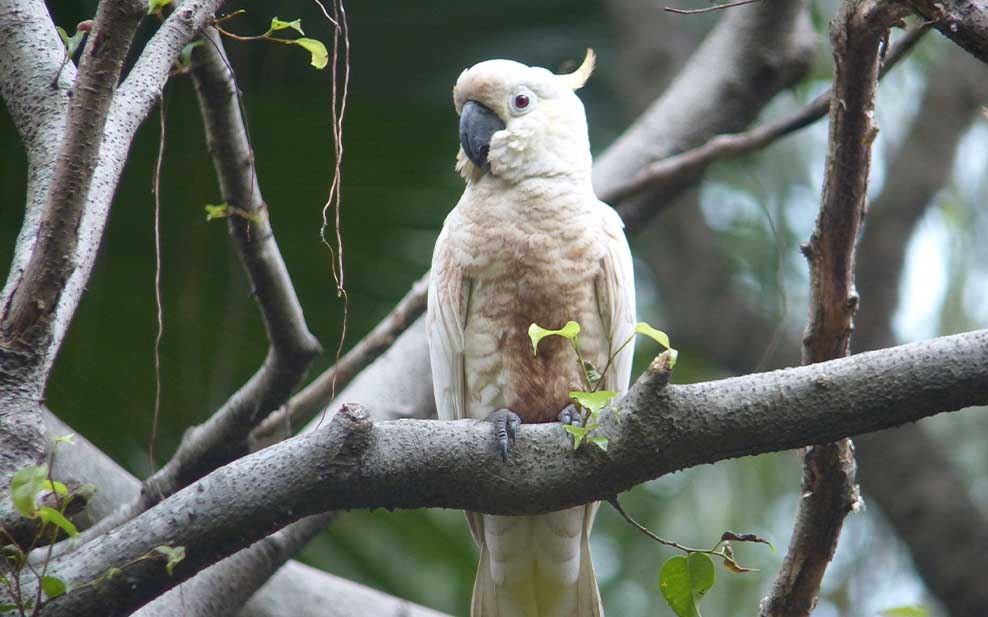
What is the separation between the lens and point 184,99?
343cm

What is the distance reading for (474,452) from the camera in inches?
74.0

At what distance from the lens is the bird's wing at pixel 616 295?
2.77 metres

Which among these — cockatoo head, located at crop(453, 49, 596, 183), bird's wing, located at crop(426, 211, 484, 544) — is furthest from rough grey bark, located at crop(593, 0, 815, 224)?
bird's wing, located at crop(426, 211, 484, 544)

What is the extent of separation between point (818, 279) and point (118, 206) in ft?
7.53

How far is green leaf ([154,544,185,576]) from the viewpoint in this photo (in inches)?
64.6

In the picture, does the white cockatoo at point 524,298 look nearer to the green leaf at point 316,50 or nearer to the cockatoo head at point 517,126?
the cockatoo head at point 517,126

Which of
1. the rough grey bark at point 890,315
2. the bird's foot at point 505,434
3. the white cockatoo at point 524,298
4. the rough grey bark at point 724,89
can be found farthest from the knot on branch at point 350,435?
the rough grey bark at point 890,315

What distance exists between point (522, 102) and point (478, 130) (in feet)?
0.52

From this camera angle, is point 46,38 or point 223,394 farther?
point 223,394

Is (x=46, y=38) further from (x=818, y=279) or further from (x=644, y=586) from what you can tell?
(x=644, y=586)

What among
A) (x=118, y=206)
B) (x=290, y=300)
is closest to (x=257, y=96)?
(x=118, y=206)

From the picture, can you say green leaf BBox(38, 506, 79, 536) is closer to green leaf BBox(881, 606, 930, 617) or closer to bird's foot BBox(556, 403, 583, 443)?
bird's foot BBox(556, 403, 583, 443)

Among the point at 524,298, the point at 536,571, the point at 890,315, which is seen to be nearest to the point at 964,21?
the point at 524,298

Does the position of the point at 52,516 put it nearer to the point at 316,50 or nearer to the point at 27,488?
the point at 27,488
